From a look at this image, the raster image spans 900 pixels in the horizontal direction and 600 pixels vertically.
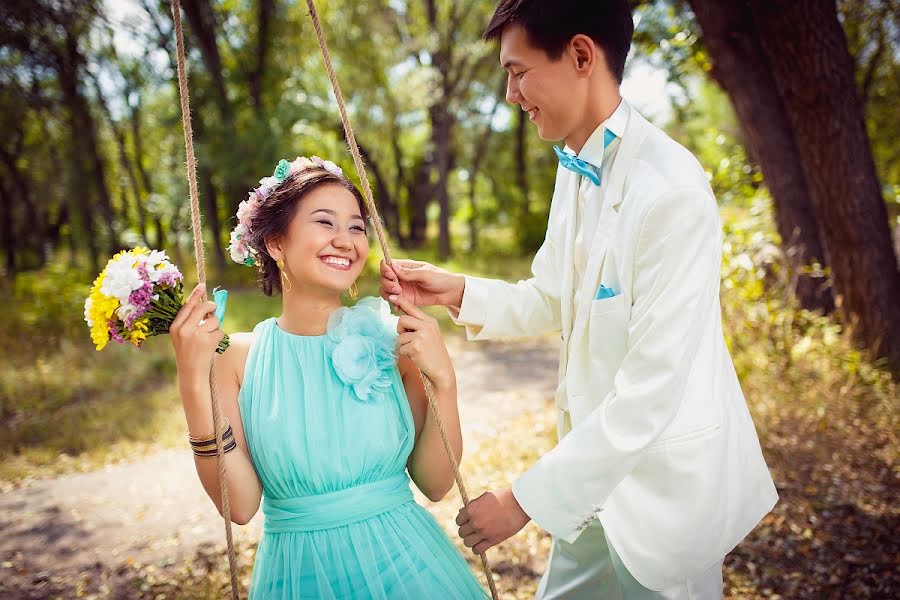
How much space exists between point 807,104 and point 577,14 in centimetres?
397

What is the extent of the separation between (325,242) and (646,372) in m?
1.09

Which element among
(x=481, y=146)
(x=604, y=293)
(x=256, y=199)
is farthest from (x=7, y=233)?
(x=604, y=293)

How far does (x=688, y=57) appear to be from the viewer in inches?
263

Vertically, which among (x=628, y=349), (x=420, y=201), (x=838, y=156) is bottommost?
(x=628, y=349)

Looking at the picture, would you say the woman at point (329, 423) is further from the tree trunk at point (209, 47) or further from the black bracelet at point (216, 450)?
the tree trunk at point (209, 47)

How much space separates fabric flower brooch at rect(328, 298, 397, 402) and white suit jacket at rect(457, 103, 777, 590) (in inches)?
22.8

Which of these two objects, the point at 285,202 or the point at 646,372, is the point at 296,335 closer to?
the point at 285,202

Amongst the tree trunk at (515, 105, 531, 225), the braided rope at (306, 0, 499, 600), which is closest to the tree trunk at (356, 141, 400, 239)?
the tree trunk at (515, 105, 531, 225)

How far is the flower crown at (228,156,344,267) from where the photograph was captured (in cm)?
232

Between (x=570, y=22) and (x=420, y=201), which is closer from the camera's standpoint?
(x=570, y=22)

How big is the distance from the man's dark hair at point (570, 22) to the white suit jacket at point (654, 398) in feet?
0.78

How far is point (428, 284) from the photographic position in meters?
2.54

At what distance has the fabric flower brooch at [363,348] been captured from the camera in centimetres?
214

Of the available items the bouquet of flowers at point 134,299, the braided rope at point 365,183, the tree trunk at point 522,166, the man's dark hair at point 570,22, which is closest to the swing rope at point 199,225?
the braided rope at point 365,183
